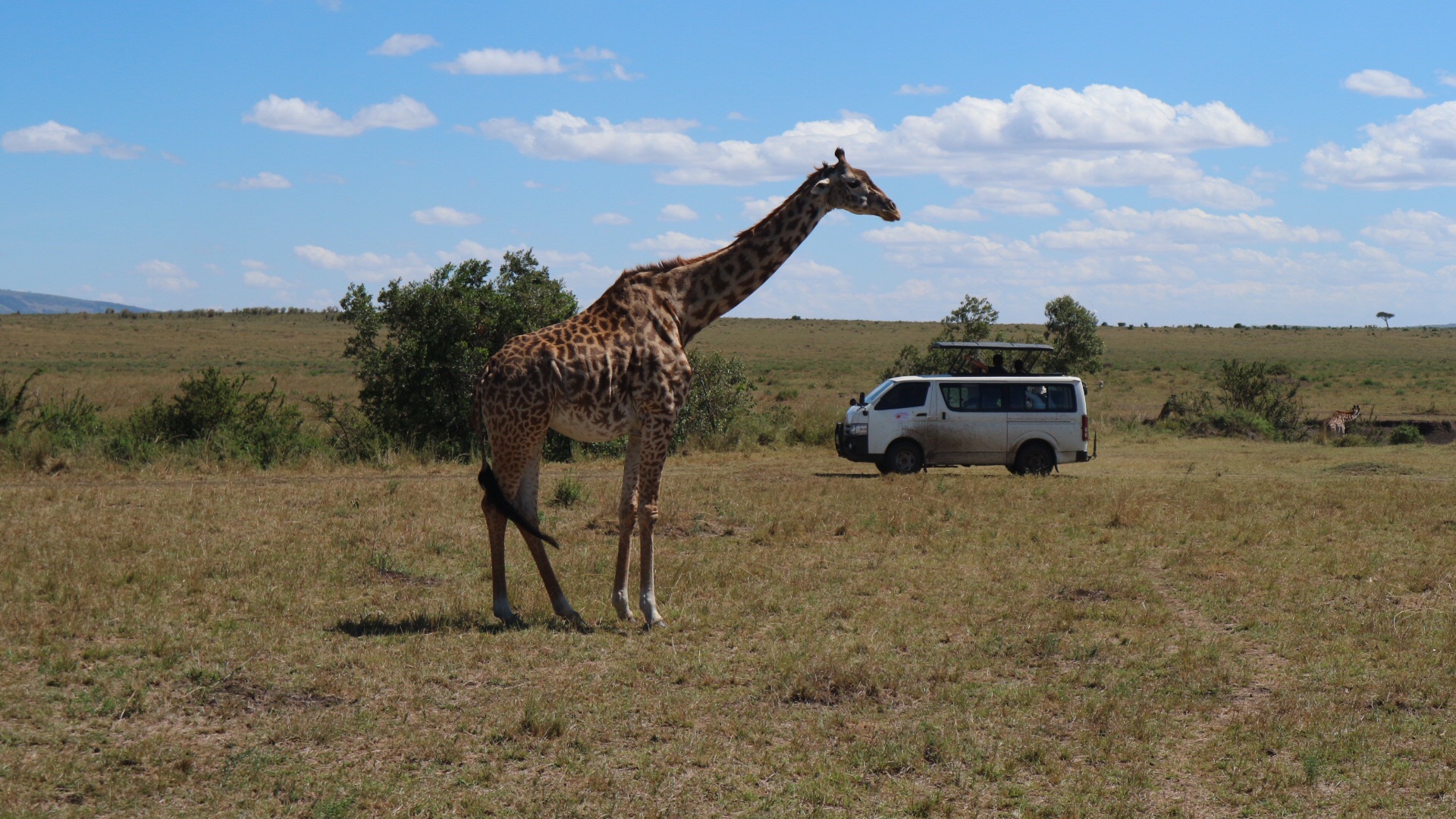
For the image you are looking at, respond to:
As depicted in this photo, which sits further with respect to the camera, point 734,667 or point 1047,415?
point 1047,415

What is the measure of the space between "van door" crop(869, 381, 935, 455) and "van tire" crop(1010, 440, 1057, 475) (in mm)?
1613

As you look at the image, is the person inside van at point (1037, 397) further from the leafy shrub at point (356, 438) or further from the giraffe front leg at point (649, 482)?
the giraffe front leg at point (649, 482)

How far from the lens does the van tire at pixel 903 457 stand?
22359 millimetres

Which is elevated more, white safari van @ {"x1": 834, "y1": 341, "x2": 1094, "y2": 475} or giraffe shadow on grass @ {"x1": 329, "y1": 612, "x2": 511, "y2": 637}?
white safari van @ {"x1": 834, "y1": 341, "x2": 1094, "y2": 475}

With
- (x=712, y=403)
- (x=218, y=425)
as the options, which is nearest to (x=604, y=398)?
(x=218, y=425)

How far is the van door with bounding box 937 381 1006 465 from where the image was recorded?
22391 millimetres

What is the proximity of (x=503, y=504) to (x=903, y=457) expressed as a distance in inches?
533

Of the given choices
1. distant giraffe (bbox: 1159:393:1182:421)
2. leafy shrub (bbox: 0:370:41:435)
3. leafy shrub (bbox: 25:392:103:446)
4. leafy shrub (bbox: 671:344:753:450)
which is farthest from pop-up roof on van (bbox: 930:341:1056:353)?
leafy shrub (bbox: 0:370:41:435)

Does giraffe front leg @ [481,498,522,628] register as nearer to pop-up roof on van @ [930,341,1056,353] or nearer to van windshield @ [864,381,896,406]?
van windshield @ [864,381,896,406]

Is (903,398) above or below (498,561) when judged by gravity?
above

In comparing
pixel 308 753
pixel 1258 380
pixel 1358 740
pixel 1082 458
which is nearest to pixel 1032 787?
pixel 1358 740

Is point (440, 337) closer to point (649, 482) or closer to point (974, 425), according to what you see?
point (974, 425)

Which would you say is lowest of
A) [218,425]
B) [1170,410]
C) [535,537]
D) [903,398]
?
[535,537]

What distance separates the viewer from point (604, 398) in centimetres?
989
